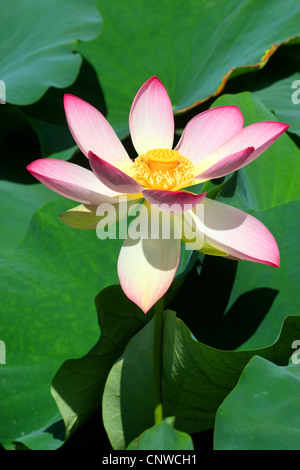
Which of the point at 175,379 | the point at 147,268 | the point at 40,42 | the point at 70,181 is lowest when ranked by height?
the point at 175,379

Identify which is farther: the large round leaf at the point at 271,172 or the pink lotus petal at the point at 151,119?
the large round leaf at the point at 271,172

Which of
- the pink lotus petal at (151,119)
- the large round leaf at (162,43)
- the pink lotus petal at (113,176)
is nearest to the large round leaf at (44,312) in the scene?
the pink lotus petal at (151,119)

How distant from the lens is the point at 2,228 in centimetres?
122

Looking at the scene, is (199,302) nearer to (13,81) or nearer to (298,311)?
(298,311)

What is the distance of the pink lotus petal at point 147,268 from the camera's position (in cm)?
66

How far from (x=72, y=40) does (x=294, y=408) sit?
1060mm

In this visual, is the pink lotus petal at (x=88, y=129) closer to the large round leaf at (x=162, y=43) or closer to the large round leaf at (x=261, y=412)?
the large round leaf at (x=261, y=412)

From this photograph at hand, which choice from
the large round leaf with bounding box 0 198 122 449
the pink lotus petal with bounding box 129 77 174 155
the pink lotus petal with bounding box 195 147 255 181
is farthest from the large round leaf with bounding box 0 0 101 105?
the pink lotus petal with bounding box 195 147 255 181

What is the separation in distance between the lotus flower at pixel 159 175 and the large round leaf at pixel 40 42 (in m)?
0.58

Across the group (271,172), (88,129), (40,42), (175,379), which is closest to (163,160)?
(88,129)

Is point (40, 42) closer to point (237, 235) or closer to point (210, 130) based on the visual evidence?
point (210, 130)

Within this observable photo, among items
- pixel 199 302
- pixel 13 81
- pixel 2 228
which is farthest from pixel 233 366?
pixel 13 81

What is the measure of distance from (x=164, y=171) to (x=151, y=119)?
131mm

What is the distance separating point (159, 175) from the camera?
0.74 m
